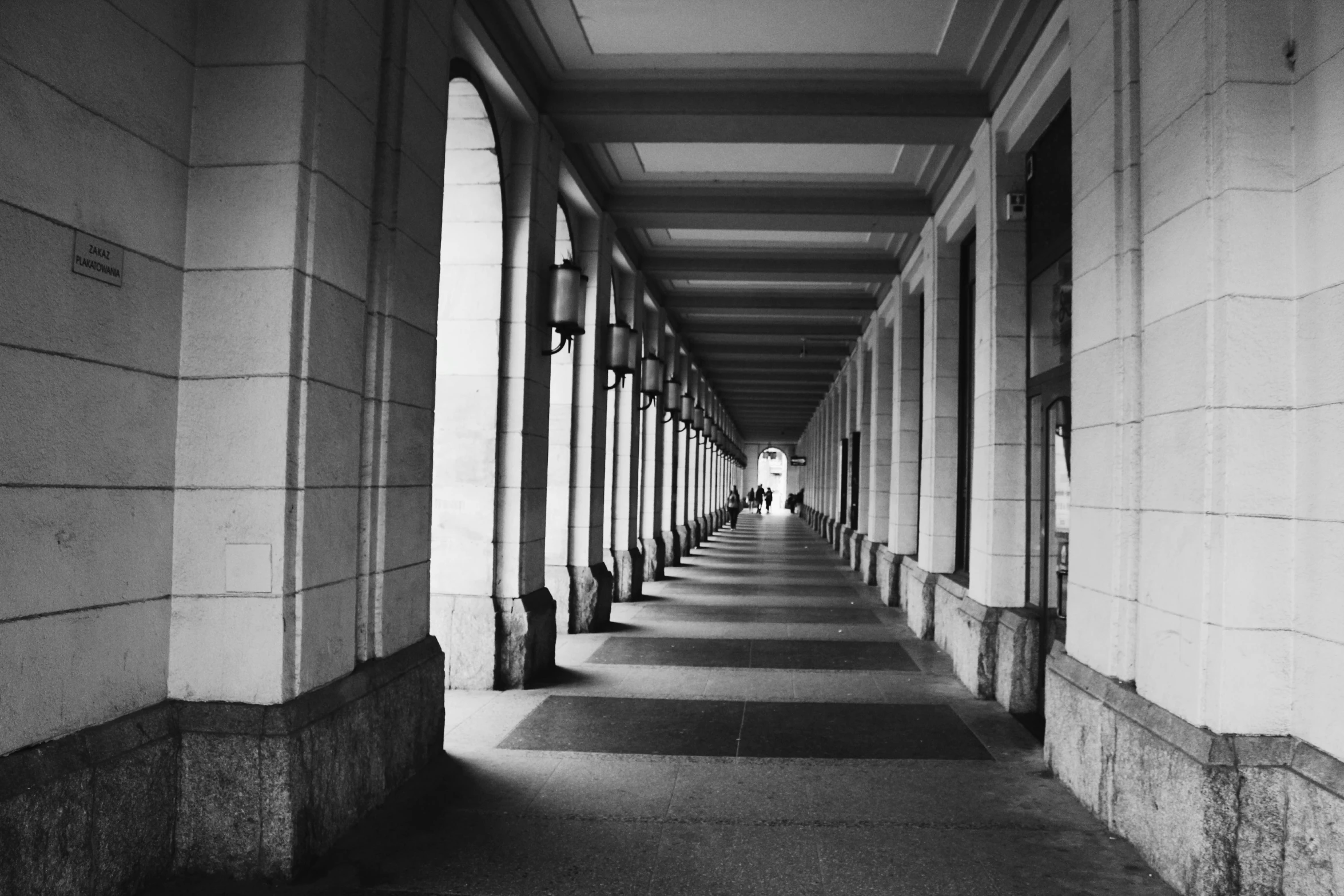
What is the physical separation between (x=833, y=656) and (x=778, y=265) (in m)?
5.40

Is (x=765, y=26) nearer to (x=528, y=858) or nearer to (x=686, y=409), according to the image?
(x=528, y=858)

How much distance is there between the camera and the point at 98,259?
2.82m

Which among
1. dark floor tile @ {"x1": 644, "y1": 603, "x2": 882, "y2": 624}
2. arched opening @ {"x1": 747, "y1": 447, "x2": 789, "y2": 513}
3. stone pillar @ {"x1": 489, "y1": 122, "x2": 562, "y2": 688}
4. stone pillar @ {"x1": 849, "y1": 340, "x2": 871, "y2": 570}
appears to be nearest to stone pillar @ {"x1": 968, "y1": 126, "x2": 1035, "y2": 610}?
stone pillar @ {"x1": 489, "y1": 122, "x2": 562, "y2": 688}

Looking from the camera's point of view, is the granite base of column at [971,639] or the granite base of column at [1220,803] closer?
the granite base of column at [1220,803]

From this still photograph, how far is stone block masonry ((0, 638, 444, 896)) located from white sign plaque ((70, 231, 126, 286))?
139 centimetres

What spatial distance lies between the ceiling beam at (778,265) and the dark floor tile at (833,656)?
4947 millimetres

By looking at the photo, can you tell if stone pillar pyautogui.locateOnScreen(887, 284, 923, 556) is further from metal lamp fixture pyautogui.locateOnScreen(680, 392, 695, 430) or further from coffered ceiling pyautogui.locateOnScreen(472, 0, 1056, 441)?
metal lamp fixture pyautogui.locateOnScreen(680, 392, 695, 430)

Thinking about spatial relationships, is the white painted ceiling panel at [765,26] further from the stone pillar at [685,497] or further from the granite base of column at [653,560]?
the stone pillar at [685,497]

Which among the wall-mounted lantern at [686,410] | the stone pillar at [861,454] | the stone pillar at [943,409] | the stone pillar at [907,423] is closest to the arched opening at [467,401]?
the stone pillar at [943,409]

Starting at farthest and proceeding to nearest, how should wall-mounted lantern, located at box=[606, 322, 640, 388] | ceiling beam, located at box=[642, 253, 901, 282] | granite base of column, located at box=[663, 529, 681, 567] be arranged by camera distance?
granite base of column, located at box=[663, 529, 681, 567], ceiling beam, located at box=[642, 253, 901, 282], wall-mounted lantern, located at box=[606, 322, 640, 388]

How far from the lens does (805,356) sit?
61.1 feet

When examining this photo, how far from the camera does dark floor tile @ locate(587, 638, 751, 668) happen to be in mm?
7191

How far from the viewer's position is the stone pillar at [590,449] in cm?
845

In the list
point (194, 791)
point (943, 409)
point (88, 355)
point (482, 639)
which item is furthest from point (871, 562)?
point (88, 355)
